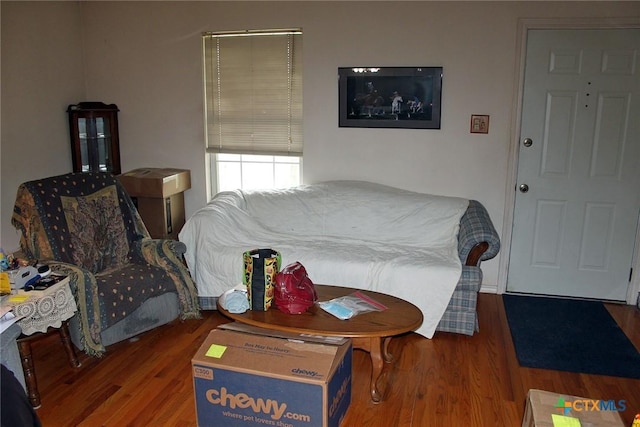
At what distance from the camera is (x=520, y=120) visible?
394 cm

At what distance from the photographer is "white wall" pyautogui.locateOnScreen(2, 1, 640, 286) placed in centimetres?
392

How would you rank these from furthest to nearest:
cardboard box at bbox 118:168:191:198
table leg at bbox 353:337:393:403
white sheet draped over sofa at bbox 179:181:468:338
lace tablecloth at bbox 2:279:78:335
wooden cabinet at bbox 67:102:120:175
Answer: wooden cabinet at bbox 67:102:120:175, cardboard box at bbox 118:168:191:198, white sheet draped over sofa at bbox 179:181:468:338, table leg at bbox 353:337:393:403, lace tablecloth at bbox 2:279:78:335

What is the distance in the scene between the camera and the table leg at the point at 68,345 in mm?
2967

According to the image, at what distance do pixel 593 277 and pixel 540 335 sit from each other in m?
0.92

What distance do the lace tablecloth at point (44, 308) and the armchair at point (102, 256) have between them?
0.64 ft

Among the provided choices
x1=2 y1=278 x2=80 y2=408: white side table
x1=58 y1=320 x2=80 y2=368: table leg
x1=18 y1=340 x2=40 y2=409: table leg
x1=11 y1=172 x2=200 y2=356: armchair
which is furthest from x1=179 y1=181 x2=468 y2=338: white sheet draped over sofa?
x1=18 y1=340 x2=40 y2=409: table leg

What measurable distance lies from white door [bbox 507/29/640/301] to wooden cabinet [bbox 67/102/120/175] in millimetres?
3334

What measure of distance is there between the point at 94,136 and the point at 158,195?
84 centimetres

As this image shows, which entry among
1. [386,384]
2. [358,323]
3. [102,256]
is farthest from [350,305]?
[102,256]

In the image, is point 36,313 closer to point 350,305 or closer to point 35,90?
point 350,305

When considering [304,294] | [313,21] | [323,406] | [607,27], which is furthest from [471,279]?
[313,21]

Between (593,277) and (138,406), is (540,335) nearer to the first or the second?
(593,277)

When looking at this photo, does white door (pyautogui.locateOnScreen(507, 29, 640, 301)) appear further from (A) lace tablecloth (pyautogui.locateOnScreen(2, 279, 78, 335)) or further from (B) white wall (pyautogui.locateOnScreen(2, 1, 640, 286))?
(A) lace tablecloth (pyautogui.locateOnScreen(2, 279, 78, 335))

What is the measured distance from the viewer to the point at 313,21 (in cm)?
415
